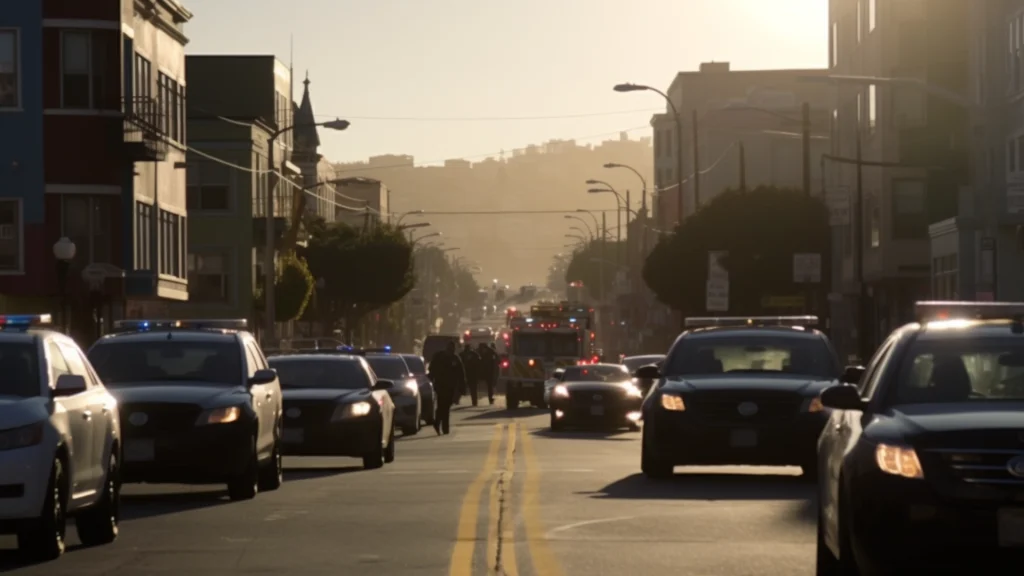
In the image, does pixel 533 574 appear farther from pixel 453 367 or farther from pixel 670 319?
pixel 670 319

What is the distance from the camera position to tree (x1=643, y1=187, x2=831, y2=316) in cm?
7788

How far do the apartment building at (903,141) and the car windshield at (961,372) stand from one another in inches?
1793

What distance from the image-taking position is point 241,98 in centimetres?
8656

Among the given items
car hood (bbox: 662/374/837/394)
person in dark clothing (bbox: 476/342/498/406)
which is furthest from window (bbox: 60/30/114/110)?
car hood (bbox: 662/374/837/394)

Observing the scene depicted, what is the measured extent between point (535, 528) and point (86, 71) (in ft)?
122

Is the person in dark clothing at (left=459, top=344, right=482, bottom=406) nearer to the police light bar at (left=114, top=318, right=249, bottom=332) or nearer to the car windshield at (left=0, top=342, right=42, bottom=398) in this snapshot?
the police light bar at (left=114, top=318, right=249, bottom=332)

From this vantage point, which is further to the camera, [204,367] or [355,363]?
[355,363]

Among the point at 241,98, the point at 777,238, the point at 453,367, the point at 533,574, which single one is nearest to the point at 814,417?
the point at 533,574

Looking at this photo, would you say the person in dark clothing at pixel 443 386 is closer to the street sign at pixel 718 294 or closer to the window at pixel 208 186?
the street sign at pixel 718 294

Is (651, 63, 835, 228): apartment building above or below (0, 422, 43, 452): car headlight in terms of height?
above

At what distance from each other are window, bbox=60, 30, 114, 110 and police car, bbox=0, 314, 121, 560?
3576 centimetres

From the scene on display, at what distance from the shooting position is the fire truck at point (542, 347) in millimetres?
62656

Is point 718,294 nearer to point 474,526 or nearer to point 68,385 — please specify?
point 474,526

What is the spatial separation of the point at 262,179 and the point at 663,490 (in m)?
61.4
